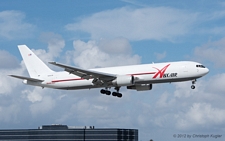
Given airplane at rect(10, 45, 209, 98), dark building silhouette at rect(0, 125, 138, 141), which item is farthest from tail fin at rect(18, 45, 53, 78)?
dark building silhouette at rect(0, 125, 138, 141)

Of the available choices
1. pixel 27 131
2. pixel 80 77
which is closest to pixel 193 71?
pixel 80 77

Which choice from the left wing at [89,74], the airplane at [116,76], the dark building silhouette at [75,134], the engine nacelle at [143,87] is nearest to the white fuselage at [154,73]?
the airplane at [116,76]

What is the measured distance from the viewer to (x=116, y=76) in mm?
75688

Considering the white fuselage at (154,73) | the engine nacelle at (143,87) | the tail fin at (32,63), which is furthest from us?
the tail fin at (32,63)

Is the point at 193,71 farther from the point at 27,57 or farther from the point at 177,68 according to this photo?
the point at 27,57

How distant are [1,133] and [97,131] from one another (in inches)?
1645

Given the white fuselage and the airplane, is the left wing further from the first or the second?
the white fuselage

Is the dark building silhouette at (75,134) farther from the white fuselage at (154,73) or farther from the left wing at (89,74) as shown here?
the left wing at (89,74)

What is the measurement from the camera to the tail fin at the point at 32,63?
3319 inches

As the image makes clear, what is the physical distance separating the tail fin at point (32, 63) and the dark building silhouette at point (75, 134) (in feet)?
283

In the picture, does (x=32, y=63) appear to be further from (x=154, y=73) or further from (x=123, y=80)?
(x=154, y=73)

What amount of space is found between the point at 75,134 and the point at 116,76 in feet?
330

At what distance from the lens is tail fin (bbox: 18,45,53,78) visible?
8431 cm

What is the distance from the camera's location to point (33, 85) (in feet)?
270
